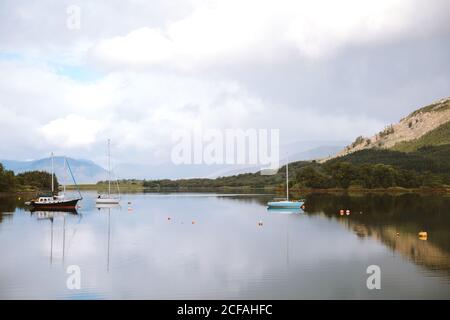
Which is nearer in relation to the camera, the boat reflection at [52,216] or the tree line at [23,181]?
the boat reflection at [52,216]

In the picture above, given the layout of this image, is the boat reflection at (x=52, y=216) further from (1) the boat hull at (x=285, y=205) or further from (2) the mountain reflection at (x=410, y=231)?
(1) the boat hull at (x=285, y=205)

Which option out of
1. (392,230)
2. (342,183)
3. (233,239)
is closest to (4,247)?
(233,239)

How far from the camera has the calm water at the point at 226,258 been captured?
3180 centimetres

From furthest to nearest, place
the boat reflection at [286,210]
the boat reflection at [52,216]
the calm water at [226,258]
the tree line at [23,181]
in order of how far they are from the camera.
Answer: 1. the tree line at [23,181]
2. the boat reflection at [286,210]
3. the boat reflection at [52,216]
4. the calm water at [226,258]

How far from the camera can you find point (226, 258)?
44125 mm

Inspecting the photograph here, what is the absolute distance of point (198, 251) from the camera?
159 feet

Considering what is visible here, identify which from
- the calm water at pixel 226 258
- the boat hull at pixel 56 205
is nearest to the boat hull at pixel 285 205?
the calm water at pixel 226 258

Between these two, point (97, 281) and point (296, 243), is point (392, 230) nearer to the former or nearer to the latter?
point (296, 243)

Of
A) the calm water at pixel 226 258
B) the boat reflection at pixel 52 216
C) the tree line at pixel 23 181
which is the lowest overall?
the calm water at pixel 226 258

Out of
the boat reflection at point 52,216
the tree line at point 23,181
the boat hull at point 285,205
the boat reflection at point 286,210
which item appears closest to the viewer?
the boat reflection at point 52,216

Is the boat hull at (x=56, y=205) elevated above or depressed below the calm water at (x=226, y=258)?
above

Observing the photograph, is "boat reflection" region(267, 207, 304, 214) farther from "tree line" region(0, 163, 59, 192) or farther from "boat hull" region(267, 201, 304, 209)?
"tree line" region(0, 163, 59, 192)

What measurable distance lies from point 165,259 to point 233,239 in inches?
620

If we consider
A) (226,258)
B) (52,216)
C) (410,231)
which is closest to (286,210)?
(410,231)
